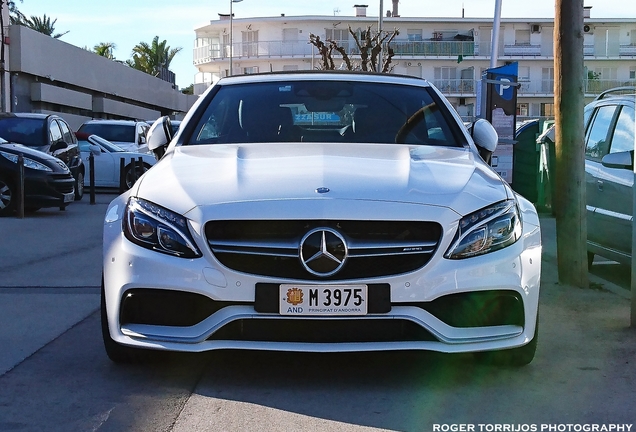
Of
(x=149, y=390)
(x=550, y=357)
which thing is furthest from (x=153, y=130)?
(x=550, y=357)

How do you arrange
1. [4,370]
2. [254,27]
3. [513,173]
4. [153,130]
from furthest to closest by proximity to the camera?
[254,27]
[513,173]
[153,130]
[4,370]

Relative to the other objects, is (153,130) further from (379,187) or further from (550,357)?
(550,357)

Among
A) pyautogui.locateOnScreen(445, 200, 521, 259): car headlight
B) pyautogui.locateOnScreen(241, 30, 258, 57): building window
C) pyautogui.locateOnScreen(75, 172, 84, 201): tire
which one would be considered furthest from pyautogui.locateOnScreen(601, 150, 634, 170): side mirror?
pyautogui.locateOnScreen(241, 30, 258, 57): building window

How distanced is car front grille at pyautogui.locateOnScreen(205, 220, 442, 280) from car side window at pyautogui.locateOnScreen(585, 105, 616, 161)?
15.4 feet

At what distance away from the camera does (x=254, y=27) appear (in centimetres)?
7862

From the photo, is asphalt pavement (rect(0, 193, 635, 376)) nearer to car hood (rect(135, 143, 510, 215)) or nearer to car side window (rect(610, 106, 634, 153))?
car side window (rect(610, 106, 634, 153))

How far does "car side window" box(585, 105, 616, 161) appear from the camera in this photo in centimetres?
848

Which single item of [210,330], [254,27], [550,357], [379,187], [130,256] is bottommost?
[550,357]

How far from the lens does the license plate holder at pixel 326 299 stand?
414cm

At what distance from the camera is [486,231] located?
432 cm

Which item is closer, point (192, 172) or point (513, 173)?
point (192, 172)

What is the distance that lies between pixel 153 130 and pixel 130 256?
1.84 m

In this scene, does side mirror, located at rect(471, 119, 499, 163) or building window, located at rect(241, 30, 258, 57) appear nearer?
side mirror, located at rect(471, 119, 499, 163)

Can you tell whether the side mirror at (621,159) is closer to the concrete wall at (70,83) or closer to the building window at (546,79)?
the concrete wall at (70,83)
